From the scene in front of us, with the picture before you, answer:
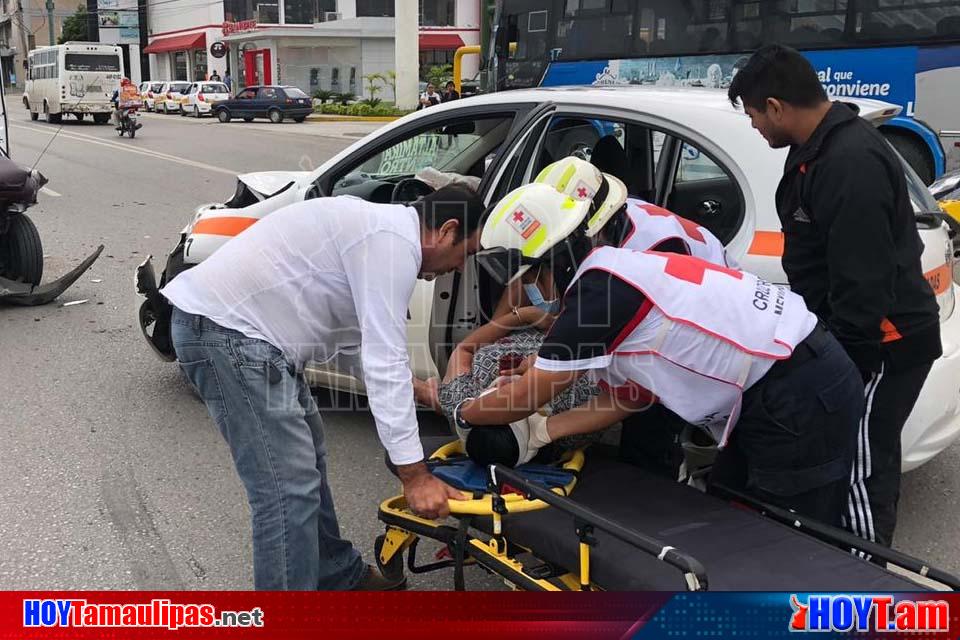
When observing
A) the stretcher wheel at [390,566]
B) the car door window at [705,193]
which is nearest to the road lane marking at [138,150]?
the car door window at [705,193]

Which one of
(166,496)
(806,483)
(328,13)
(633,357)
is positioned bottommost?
(166,496)

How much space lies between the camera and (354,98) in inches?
1581

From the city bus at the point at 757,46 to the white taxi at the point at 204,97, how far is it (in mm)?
24956

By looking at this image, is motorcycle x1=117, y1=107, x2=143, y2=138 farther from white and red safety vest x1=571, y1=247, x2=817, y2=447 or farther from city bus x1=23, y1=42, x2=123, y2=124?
white and red safety vest x1=571, y1=247, x2=817, y2=447

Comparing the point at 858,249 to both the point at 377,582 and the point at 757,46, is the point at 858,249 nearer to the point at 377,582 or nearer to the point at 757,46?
the point at 377,582

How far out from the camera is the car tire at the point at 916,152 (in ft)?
28.9

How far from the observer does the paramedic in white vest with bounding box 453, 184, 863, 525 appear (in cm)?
220

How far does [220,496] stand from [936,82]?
28.3ft

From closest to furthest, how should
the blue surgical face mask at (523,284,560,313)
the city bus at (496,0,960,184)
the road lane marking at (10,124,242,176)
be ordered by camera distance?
the blue surgical face mask at (523,284,560,313) → the city bus at (496,0,960,184) → the road lane marking at (10,124,242,176)

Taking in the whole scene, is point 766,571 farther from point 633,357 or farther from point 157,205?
point 157,205

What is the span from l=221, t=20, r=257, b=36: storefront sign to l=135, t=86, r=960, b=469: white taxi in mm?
44843

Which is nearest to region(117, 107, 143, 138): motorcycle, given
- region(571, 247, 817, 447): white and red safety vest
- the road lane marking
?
the road lane marking

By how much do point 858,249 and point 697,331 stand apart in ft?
1.95

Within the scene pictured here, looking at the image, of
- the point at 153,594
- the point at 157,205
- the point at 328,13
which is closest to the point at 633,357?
the point at 153,594
